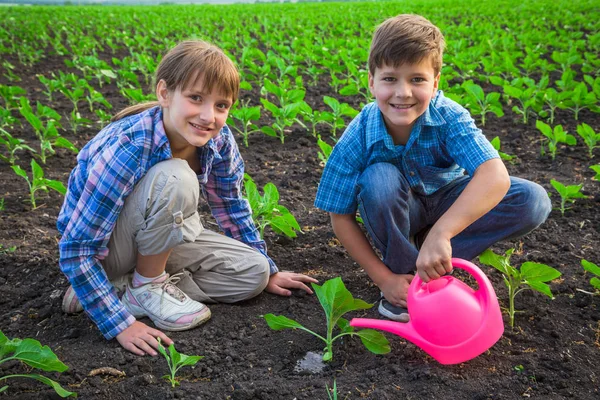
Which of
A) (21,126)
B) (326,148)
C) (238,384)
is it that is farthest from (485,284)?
(21,126)

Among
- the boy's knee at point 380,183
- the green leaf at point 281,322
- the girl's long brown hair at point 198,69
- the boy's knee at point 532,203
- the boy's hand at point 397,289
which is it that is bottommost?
the boy's hand at point 397,289

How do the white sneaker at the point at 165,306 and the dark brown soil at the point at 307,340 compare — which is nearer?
the dark brown soil at the point at 307,340

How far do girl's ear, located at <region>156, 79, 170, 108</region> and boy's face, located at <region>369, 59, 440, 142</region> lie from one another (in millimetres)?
778

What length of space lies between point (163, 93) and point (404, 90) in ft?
2.90

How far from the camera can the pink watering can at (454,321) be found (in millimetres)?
1939

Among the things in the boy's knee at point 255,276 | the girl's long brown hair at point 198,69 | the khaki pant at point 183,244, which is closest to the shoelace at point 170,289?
the khaki pant at point 183,244

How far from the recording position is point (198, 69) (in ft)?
7.24

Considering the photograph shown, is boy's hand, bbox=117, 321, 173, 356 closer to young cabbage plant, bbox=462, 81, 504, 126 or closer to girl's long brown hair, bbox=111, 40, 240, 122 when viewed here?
girl's long brown hair, bbox=111, 40, 240, 122

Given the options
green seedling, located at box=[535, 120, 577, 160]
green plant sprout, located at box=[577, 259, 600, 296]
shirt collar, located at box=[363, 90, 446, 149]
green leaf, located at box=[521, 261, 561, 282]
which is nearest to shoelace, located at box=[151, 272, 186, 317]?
shirt collar, located at box=[363, 90, 446, 149]

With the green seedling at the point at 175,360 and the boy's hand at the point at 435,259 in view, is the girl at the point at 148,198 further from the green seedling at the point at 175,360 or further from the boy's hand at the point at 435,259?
the boy's hand at the point at 435,259

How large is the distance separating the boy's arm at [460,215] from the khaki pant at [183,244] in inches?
32.5

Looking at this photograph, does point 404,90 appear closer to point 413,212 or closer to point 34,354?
point 413,212

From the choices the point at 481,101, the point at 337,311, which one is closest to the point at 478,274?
the point at 337,311

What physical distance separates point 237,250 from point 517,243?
54.5 inches
